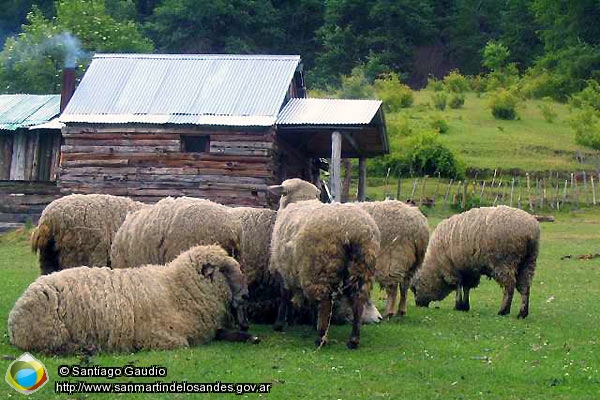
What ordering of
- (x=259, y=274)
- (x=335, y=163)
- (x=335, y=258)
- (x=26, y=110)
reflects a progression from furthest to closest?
(x=26, y=110) → (x=335, y=163) → (x=259, y=274) → (x=335, y=258)

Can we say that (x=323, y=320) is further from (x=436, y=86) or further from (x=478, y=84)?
(x=478, y=84)

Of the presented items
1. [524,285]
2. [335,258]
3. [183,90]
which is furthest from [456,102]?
[335,258]

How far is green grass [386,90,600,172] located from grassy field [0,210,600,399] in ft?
76.8

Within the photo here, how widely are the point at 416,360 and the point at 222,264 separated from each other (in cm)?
218

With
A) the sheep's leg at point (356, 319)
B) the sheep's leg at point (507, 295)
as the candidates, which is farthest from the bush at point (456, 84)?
the sheep's leg at point (356, 319)

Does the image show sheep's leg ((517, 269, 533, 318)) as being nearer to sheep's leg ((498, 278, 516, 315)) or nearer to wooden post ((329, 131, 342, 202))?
sheep's leg ((498, 278, 516, 315))

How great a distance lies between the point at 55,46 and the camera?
138 feet

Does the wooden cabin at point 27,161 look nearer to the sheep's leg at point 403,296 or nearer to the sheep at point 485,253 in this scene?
the sheep at point 485,253

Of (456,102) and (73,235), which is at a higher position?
(456,102)

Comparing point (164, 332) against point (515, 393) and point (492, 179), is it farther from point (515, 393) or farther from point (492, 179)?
point (492, 179)

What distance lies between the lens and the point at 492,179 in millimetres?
34625

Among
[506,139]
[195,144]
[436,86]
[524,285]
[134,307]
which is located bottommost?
[524,285]

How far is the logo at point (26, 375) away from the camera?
800 cm

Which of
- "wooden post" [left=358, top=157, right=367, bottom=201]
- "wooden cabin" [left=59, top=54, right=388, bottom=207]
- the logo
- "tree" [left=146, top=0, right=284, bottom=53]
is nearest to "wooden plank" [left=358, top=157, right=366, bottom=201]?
"wooden post" [left=358, top=157, right=367, bottom=201]
